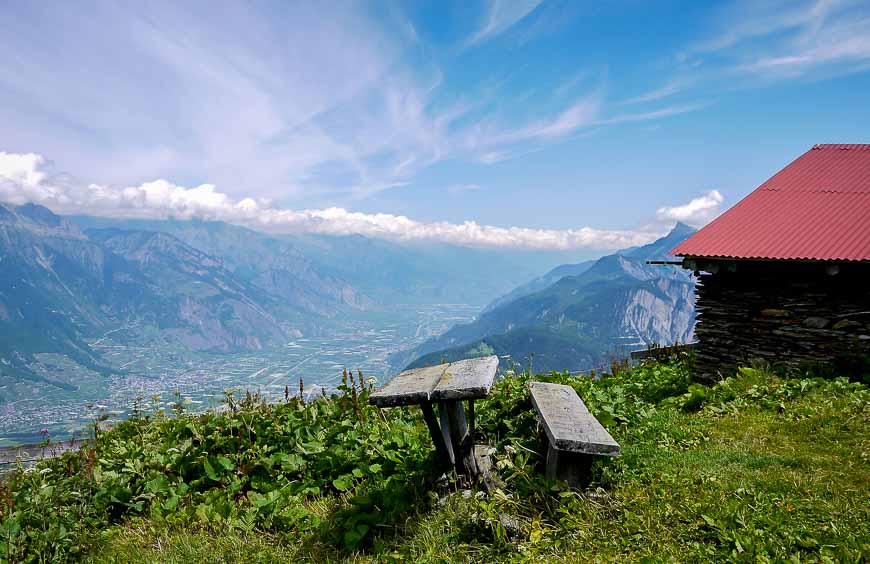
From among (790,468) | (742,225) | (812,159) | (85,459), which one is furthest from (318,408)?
(812,159)

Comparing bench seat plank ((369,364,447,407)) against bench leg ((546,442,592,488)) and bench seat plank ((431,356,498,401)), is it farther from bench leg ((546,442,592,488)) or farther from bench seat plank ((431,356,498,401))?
bench leg ((546,442,592,488))

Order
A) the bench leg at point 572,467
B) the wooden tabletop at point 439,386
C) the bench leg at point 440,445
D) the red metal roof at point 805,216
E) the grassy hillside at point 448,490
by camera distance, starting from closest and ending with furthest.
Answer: the grassy hillside at point 448,490 → the wooden tabletop at point 439,386 → the bench leg at point 572,467 → the bench leg at point 440,445 → the red metal roof at point 805,216

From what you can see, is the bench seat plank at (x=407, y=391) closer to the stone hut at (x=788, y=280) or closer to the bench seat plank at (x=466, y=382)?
the bench seat plank at (x=466, y=382)

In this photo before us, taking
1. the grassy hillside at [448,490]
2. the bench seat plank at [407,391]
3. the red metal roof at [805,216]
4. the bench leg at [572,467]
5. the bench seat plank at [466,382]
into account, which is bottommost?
the grassy hillside at [448,490]

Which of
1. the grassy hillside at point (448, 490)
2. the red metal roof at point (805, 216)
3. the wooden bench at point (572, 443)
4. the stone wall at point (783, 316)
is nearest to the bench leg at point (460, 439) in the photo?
the grassy hillside at point (448, 490)

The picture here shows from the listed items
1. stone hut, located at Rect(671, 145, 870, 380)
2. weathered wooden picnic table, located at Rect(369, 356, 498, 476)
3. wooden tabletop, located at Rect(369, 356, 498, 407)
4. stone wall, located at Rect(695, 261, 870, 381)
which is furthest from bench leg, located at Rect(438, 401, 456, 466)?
stone wall, located at Rect(695, 261, 870, 381)

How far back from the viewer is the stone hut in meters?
8.93

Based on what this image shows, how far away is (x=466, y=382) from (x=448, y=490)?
113 cm

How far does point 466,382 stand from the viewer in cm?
420

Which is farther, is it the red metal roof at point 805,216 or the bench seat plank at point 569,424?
the red metal roof at point 805,216

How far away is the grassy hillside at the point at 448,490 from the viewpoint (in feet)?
11.7

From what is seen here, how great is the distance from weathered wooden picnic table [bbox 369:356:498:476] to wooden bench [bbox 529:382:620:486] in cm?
69

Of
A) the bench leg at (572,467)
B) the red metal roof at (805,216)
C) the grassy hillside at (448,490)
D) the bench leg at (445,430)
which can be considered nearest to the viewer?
the grassy hillside at (448,490)

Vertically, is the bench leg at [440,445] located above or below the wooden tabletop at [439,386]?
below
